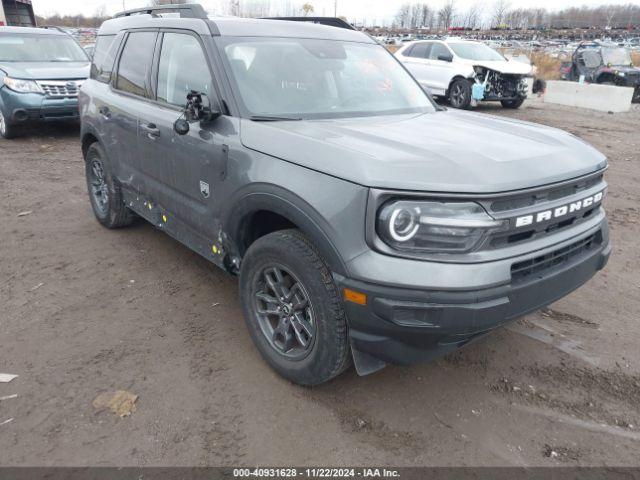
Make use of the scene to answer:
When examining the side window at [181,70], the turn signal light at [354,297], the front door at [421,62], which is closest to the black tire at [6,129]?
the side window at [181,70]

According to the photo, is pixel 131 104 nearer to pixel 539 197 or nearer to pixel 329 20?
pixel 329 20

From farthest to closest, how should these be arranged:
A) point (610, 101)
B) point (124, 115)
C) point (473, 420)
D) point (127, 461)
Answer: point (610, 101) → point (124, 115) → point (473, 420) → point (127, 461)

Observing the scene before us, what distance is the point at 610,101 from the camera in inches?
615

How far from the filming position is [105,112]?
4.50m

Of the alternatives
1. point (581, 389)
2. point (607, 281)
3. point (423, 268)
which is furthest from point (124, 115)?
A: point (607, 281)

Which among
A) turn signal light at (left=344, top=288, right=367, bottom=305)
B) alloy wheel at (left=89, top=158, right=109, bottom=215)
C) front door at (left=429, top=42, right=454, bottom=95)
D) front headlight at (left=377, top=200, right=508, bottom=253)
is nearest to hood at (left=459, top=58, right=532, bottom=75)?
front door at (left=429, top=42, right=454, bottom=95)

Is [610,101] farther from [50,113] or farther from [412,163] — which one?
[412,163]

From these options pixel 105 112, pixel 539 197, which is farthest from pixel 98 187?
pixel 539 197

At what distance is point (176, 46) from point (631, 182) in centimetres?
658

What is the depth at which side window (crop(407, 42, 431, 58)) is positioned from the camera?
561 inches

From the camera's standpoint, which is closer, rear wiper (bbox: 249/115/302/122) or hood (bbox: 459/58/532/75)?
rear wiper (bbox: 249/115/302/122)

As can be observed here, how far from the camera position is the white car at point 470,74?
13.2 m

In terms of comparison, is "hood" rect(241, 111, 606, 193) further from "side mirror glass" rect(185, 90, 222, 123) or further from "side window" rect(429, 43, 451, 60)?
"side window" rect(429, 43, 451, 60)

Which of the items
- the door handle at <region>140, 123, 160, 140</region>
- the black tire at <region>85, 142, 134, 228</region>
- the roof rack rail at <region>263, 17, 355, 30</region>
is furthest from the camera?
the black tire at <region>85, 142, 134, 228</region>
